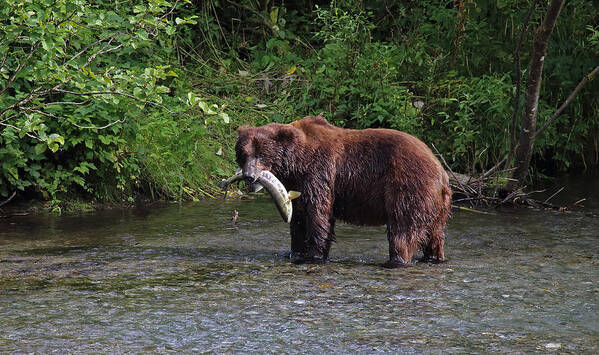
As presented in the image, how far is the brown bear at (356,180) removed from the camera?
611 centimetres

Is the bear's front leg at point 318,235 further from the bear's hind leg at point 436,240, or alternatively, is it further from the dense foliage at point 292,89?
the dense foliage at point 292,89

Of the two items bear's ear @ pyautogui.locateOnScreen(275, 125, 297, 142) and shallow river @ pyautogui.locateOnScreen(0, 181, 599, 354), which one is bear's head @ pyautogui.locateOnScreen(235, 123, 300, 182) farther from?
shallow river @ pyautogui.locateOnScreen(0, 181, 599, 354)

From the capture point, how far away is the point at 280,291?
5465 mm

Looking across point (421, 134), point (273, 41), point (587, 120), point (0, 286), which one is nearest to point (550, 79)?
point (587, 120)

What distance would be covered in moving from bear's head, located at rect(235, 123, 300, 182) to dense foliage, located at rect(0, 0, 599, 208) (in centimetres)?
219

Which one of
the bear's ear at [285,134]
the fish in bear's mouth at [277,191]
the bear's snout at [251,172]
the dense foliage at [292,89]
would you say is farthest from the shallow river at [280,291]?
the dense foliage at [292,89]

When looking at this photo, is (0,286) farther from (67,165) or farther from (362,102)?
(362,102)

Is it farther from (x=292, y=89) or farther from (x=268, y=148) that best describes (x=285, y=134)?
(x=292, y=89)

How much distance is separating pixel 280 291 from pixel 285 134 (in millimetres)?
1443

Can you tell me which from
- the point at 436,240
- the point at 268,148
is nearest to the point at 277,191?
the point at 268,148

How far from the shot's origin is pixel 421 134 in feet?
34.8

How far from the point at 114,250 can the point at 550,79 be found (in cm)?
681

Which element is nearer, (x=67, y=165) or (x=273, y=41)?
(x=67, y=165)

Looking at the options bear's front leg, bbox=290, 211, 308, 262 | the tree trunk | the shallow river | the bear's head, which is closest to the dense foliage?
the tree trunk
